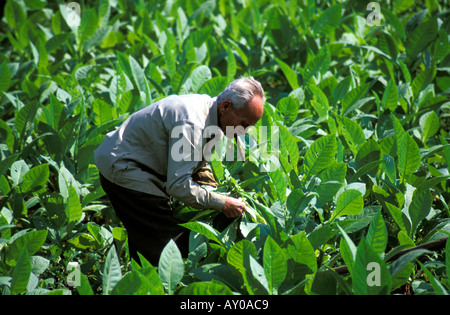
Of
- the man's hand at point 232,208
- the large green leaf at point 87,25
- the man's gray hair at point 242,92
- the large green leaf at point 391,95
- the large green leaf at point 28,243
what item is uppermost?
the large green leaf at point 87,25

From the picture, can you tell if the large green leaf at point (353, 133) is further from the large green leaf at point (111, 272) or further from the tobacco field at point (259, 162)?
the large green leaf at point (111, 272)

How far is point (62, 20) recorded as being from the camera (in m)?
5.39

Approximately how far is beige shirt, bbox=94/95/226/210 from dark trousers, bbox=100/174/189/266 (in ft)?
0.15

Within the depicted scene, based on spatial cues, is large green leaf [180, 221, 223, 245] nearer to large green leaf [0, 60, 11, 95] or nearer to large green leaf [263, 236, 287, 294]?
large green leaf [263, 236, 287, 294]

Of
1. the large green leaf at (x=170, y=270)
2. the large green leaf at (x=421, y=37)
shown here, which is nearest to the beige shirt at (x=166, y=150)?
the large green leaf at (x=170, y=270)

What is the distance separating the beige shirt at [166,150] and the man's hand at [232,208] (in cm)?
3

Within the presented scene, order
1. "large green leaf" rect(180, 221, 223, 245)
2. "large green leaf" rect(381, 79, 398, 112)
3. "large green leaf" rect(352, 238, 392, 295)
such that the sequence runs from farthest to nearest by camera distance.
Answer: "large green leaf" rect(381, 79, 398, 112)
"large green leaf" rect(180, 221, 223, 245)
"large green leaf" rect(352, 238, 392, 295)

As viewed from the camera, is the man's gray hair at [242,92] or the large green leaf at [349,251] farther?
the man's gray hair at [242,92]

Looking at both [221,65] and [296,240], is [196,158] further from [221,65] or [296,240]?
[221,65]

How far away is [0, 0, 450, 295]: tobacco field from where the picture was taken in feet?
7.54

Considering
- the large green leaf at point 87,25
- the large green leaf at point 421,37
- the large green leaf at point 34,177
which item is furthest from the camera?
the large green leaf at point 87,25

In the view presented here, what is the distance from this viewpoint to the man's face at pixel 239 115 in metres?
2.66

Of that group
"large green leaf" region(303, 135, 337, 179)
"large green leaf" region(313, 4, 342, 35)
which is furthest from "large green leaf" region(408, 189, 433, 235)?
"large green leaf" region(313, 4, 342, 35)

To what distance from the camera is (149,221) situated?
2842 millimetres
